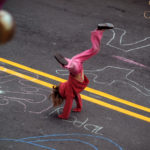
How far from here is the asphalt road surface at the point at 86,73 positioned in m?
5.88

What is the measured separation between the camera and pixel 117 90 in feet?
23.9

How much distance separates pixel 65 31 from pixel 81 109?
11.2 ft

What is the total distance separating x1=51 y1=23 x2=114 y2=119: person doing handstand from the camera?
5.72 meters

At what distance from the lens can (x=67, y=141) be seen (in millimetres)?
5758

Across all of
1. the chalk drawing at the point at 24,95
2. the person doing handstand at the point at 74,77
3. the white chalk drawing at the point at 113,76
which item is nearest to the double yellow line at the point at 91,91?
the chalk drawing at the point at 24,95

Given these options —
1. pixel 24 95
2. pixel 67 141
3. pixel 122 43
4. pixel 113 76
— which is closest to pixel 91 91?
pixel 113 76

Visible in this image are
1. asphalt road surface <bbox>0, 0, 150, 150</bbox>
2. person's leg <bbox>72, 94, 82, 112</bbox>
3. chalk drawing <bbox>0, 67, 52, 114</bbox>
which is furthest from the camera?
chalk drawing <bbox>0, 67, 52, 114</bbox>

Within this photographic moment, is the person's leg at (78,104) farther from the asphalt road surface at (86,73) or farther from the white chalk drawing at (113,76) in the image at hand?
the white chalk drawing at (113,76)

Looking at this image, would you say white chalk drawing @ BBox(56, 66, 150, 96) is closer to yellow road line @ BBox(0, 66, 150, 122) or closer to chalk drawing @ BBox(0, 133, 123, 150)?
yellow road line @ BBox(0, 66, 150, 122)

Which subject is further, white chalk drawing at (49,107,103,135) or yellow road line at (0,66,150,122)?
yellow road line at (0,66,150,122)

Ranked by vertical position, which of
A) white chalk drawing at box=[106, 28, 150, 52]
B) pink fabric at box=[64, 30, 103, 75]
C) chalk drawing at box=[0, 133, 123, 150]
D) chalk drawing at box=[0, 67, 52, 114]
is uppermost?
pink fabric at box=[64, 30, 103, 75]

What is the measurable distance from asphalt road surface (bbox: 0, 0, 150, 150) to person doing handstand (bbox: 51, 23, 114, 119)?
0.34m

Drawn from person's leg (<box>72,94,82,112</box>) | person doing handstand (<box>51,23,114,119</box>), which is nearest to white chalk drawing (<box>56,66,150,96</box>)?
person's leg (<box>72,94,82,112</box>)

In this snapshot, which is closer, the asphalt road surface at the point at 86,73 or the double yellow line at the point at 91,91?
the asphalt road surface at the point at 86,73
